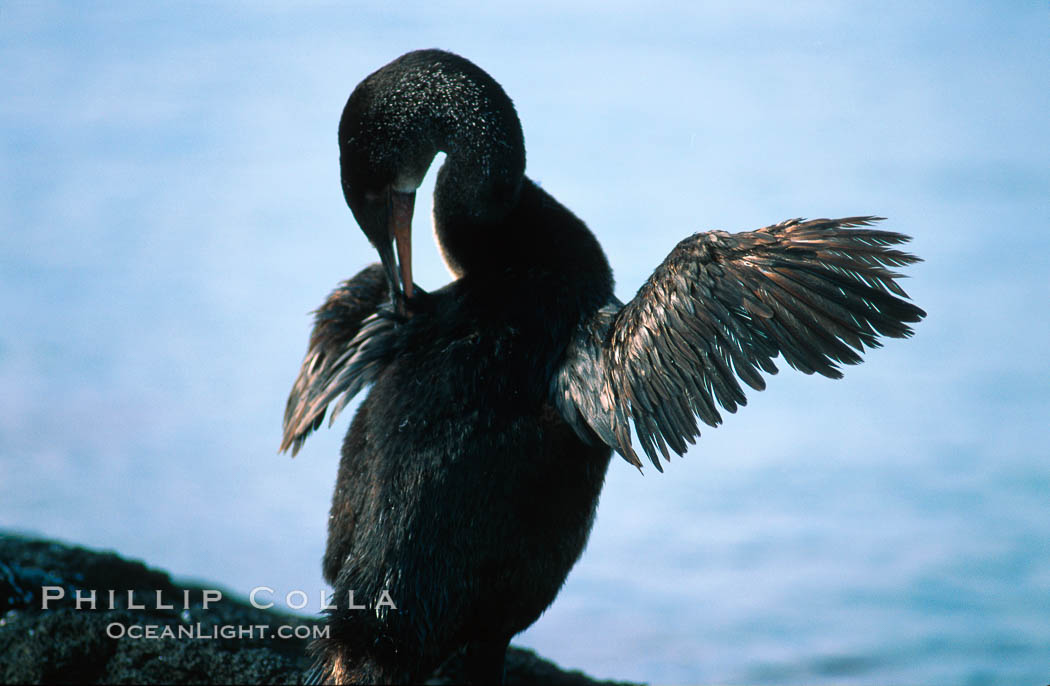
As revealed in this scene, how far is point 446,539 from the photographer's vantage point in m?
3.75

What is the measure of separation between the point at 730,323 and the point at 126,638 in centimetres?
293

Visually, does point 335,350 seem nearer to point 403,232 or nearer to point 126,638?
point 403,232

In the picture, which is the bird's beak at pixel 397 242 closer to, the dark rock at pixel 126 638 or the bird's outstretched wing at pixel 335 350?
the bird's outstretched wing at pixel 335 350

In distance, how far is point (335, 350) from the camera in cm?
468

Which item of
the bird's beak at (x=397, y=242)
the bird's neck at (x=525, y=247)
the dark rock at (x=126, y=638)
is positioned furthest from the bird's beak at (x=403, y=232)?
the dark rock at (x=126, y=638)

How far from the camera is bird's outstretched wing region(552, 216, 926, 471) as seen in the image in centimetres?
367

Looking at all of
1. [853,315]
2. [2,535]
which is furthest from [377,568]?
[2,535]

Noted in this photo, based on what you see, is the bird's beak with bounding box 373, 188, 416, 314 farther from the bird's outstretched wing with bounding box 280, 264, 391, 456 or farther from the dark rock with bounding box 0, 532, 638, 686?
the dark rock with bounding box 0, 532, 638, 686

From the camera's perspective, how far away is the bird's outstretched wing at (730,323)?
12.0 feet

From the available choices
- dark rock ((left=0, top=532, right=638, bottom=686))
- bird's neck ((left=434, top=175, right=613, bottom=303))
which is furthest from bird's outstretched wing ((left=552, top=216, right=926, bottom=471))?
dark rock ((left=0, top=532, right=638, bottom=686))

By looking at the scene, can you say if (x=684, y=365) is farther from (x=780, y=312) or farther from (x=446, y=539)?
(x=446, y=539)

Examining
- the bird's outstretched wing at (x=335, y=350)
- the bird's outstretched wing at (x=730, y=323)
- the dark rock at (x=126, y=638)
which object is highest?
the bird's outstretched wing at (x=335, y=350)

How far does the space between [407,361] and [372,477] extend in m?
0.48

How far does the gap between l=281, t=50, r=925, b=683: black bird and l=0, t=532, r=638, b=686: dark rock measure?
63cm
